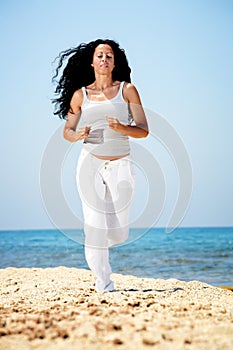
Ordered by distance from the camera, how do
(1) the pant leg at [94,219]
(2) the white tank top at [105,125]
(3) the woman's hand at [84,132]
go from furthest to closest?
(2) the white tank top at [105,125]
(1) the pant leg at [94,219]
(3) the woman's hand at [84,132]

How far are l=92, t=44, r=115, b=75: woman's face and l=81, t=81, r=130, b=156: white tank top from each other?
0.20m

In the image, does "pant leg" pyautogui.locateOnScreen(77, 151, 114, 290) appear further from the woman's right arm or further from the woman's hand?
the woman's right arm

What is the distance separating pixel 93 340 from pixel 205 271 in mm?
8991

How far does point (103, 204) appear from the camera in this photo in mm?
5141

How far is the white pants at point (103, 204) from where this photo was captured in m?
5.09

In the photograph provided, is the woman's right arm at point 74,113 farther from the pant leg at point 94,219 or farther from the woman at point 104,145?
the pant leg at point 94,219

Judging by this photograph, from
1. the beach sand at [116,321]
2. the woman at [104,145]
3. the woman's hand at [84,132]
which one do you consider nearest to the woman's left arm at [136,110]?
the woman at [104,145]

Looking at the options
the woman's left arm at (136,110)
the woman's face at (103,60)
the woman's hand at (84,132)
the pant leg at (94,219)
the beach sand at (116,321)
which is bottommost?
the beach sand at (116,321)

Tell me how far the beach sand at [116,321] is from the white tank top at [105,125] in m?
1.30

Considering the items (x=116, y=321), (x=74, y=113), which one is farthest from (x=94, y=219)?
(x=116, y=321)

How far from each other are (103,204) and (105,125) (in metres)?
0.73

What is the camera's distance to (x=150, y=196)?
18.9ft

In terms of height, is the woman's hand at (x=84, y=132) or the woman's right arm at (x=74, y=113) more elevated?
the woman's right arm at (x=74, y=113)

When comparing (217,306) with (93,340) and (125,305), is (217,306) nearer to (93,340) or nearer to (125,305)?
(125,305)
